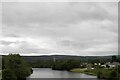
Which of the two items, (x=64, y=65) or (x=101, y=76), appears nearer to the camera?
(x=101, y=76)

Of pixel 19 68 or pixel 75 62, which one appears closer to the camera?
pixel 19 68

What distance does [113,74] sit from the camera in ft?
66.0

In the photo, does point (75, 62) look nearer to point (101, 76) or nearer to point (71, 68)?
point (71, 68)

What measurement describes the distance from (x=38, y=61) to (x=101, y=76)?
1319 inches

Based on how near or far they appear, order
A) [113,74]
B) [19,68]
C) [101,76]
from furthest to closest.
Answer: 1. [101,76]
2. [19,68]
3. [113,74]

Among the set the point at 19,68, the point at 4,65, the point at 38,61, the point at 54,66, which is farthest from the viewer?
the point at 38,61

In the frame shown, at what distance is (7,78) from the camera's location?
17.8m

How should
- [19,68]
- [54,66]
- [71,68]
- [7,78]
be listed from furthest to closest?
1. [54,66]
2. [71,68]
3. [19,68]
4. [7,78]

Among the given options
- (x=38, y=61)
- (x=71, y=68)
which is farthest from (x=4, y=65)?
(x=38, y=61)

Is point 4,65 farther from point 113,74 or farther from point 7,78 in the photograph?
point 113,74

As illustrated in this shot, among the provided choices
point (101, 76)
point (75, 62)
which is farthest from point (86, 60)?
point (101, 76)

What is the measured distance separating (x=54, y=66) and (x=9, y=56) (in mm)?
29658

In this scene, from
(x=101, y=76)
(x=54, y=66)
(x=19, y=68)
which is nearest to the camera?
(x=19, y=68)

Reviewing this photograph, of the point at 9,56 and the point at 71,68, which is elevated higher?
the point at 9,56
